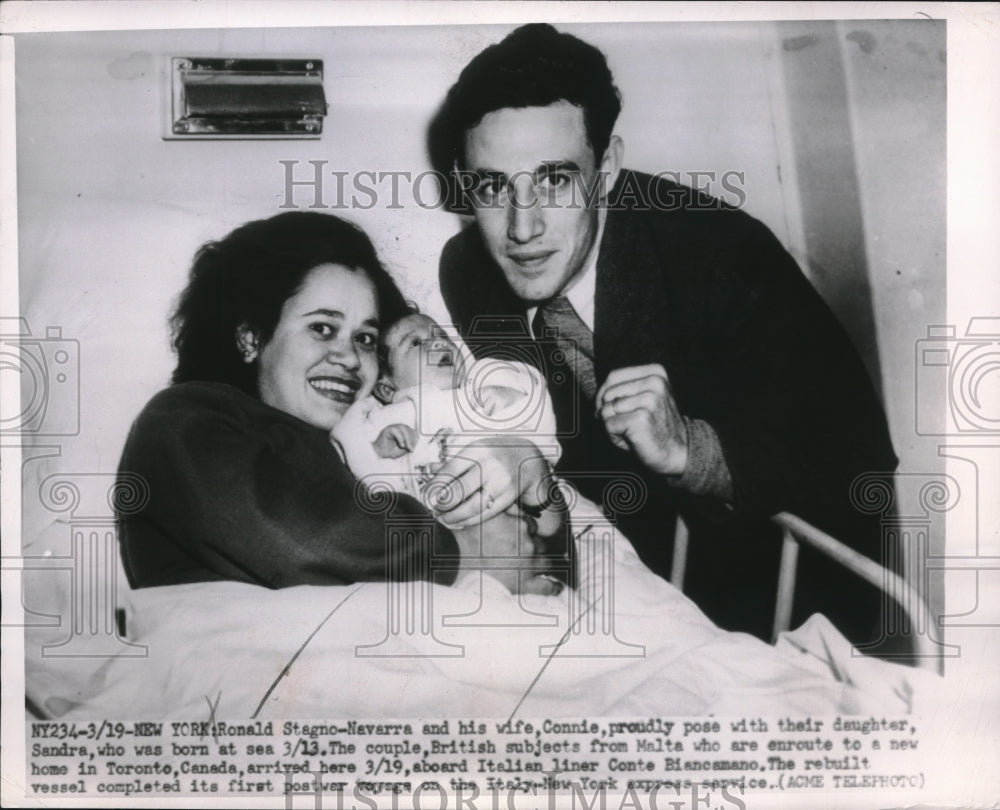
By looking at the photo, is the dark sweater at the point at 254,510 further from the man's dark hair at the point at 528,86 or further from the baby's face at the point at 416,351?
the man's dark hair at the point at 528,86

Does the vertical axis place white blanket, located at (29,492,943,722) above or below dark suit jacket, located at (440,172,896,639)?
below

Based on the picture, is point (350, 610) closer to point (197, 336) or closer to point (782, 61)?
point (197, 336)

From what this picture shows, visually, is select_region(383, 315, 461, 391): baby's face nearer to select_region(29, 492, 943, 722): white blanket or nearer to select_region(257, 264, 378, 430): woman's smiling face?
select_region(257, 264, 378, 430): woman's smiling face

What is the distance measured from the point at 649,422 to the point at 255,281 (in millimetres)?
782

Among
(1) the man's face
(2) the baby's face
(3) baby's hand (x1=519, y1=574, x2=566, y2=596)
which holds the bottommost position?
(3) baby's hand (x1=519, y1=574, x2=566, y2=596)

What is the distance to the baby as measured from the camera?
1673mm

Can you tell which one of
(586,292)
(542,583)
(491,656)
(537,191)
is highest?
(537,191)

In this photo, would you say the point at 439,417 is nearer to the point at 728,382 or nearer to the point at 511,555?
the point at 511,555

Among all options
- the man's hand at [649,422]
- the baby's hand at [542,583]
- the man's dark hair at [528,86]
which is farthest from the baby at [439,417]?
the man's dark hair at [528,86]

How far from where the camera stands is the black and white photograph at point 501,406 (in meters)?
1.66

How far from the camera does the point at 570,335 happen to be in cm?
170

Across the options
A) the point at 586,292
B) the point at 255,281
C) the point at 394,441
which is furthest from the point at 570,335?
the point at 255,281

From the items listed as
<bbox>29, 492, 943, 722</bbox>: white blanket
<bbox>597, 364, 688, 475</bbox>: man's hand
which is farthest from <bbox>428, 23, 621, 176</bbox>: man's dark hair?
<bbox>29, 492, 943, 722</bbox>: white blanket

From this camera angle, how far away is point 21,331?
1.72m
